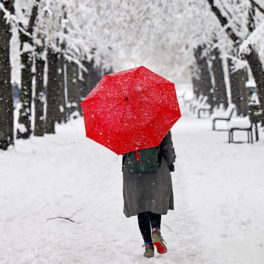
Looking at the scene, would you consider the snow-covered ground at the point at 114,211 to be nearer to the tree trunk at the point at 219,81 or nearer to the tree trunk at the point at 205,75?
the tree trunk at the point at 219,81

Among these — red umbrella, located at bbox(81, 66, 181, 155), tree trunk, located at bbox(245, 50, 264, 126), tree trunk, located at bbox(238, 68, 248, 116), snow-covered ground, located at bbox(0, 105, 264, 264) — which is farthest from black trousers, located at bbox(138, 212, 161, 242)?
tree trunk, located at bbox(238, 68, 248, 116)

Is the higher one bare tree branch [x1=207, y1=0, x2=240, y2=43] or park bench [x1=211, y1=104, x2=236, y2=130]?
bare tree branch [x1=207, y1=0, x2=240, y2=43]

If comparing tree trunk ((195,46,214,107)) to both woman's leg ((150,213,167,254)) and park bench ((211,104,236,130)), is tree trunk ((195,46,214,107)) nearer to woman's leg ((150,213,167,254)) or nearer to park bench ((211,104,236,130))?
park bench ((211,104,236,130))

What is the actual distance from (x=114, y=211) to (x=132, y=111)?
2.86m

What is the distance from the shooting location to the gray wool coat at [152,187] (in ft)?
13.3

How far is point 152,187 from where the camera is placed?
4.06 m

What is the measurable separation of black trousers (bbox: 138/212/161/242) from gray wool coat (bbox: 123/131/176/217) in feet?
0.44

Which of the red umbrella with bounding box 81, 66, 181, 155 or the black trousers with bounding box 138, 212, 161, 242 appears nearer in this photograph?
the red umbrella with bounding box 81, 66, 181, 155

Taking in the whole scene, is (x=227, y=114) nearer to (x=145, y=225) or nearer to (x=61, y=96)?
(x=61, y=96)

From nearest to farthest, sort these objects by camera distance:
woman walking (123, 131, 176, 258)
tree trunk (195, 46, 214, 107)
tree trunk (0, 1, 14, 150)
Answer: woman walking (123, 131, 176, 258), tree trunk (0, 1, 14, 150), tree trunk (195, 46, 214, 107)

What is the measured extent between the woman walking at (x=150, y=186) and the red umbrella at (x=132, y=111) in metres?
0.20

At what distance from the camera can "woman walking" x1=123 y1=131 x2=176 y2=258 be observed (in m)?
4.01

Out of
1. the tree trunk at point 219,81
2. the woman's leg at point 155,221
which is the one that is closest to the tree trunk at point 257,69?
the woman's leg at point 155,221

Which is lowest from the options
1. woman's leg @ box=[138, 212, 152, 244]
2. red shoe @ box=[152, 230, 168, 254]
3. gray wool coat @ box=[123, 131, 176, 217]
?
red shoe @ box=[152, 230, 168, 254]
